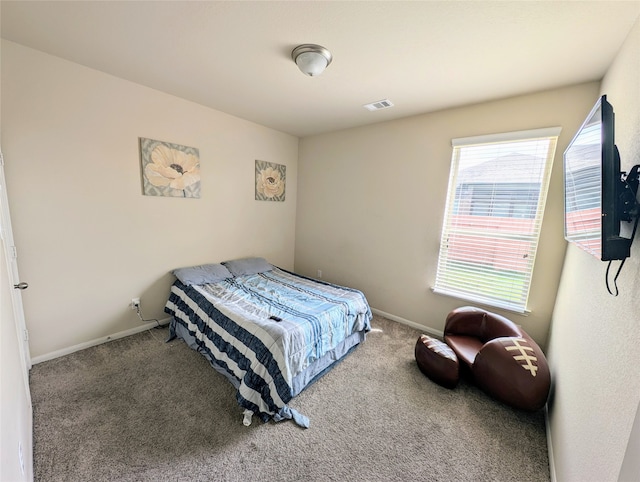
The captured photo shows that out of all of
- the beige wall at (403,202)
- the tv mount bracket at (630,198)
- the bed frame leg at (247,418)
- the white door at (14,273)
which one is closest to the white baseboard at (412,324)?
the beige wall at (403,202)

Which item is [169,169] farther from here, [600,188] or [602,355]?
[602,355]

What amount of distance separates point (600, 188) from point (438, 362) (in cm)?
167

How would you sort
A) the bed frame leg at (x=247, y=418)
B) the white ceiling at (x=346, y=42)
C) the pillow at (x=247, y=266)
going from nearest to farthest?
the white ceiling at (x=346, y=42) < the bed frame leg at (x=247, y=418) < the pillow at (x=247, y=266)

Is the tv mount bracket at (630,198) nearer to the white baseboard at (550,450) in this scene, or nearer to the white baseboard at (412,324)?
the white baseboard at (550,450)

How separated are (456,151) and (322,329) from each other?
2311mm

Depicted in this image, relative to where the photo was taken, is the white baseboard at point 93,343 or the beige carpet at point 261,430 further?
the white baseboard at point 93,343

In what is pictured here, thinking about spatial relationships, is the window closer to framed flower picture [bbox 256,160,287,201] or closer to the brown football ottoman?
the brown football ottoman

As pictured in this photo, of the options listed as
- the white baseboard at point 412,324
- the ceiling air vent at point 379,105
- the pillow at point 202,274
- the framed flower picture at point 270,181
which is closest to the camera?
the ceiling air vent at point 379,105

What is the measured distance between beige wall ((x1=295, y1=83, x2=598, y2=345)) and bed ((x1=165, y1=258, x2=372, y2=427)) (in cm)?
75

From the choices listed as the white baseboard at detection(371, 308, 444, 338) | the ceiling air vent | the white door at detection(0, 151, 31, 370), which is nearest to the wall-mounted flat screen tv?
the ceiling air vent

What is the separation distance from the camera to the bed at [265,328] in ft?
5.78

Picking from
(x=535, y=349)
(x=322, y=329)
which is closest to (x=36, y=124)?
(x=322, y=329)

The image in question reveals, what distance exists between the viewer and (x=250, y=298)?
2.53m

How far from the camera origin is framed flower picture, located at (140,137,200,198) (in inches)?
102
